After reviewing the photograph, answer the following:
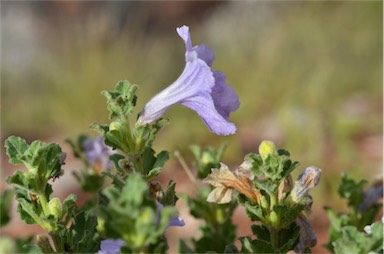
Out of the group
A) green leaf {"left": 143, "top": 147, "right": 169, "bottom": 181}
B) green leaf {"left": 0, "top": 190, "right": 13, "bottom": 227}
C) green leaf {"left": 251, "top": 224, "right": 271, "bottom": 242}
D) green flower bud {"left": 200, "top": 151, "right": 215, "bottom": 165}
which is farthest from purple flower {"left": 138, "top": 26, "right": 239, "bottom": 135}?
green leaf {"left": 0, "top": 190, "right": 13, "bottom": 227}

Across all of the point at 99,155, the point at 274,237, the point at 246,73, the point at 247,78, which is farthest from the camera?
the point at 246,73

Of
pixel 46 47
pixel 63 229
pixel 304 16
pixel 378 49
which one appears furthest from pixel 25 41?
pixel 63 229

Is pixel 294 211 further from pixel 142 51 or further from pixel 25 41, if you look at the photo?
pixel 25 41

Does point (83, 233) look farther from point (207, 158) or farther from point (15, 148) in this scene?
point (207, 158)

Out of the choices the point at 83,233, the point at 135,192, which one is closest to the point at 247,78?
the point at 83,233

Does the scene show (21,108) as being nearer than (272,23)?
Yes

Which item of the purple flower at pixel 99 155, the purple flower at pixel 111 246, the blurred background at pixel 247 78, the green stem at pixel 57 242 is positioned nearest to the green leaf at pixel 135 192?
the purple flower at pixel 111 246
